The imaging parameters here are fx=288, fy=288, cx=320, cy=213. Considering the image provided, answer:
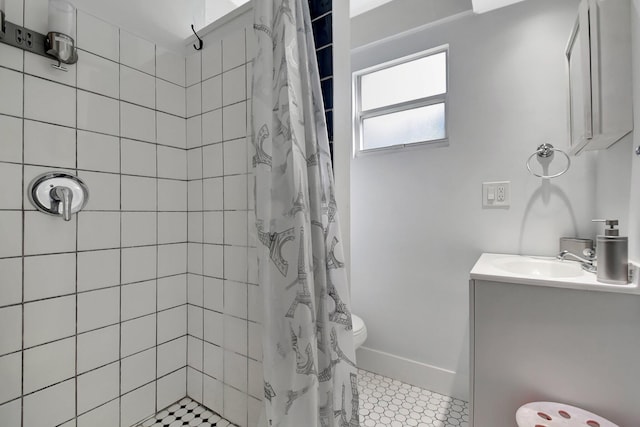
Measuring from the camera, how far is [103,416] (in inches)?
42.9

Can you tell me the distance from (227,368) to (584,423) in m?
1.24

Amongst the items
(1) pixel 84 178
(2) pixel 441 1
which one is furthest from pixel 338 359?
(2) pixel 441 1

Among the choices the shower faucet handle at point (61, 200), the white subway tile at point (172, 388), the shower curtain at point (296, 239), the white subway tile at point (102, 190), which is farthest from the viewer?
the white subway tile at point (172, 388)

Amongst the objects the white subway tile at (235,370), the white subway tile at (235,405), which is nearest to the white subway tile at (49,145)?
the white subway tile at (235,370)

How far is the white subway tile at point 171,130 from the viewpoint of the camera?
128 cm

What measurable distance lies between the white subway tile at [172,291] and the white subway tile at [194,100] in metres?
0.77

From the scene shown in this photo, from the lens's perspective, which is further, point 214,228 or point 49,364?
point 214,228

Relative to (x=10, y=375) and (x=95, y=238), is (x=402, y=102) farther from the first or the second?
(x=10, y=375)

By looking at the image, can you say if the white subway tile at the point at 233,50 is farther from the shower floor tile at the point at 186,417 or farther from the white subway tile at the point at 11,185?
the shower floor tile at the point at 186,417

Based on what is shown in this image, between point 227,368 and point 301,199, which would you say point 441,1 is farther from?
point 227,368

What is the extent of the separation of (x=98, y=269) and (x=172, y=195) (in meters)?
0.41

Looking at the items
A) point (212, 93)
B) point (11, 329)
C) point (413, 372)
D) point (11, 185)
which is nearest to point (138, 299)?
point (11, 329)

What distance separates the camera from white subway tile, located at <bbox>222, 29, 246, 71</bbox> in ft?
3.83

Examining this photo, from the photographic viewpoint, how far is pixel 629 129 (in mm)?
1025
